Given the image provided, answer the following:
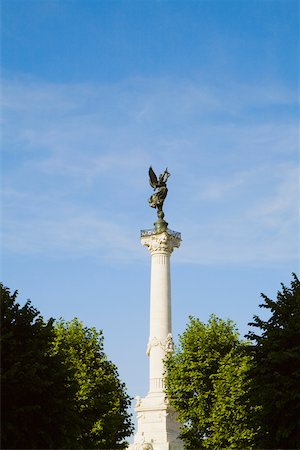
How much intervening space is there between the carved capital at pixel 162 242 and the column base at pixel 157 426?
50.7 feet

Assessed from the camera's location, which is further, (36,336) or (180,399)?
(180,399)

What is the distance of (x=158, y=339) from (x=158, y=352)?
1.44 meters

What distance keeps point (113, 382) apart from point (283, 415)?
23158 mm

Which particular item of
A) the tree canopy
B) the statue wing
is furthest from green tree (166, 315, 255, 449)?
the statue wing

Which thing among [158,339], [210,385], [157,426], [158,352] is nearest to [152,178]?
[158,339]

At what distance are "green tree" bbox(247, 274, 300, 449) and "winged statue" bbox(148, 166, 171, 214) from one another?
145 feet

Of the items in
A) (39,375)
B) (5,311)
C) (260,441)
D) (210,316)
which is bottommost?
(260,441)

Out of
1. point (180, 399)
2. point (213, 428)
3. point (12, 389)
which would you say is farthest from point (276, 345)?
point (180, 399)

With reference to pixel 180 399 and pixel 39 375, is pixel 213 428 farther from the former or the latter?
pixel 39 375

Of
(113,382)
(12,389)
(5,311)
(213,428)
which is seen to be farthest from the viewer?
(113,382)

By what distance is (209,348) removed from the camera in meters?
63.6

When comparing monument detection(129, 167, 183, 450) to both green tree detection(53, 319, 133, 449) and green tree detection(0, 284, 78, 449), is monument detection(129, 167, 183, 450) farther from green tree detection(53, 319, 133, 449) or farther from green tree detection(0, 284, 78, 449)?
green tree detection(0, 284, 78, 449)

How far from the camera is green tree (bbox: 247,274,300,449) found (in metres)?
41.2

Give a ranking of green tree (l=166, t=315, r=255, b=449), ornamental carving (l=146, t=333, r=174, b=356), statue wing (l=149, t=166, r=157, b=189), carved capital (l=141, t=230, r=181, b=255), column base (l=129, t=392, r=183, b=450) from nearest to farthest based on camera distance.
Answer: green tree (l=166, t=315, r=255, b=449)
column base (l=129, t=392, r=183, b=450)
ornamental carving (l=146, t=333, r=174, b=356)
carved capital (l=141, t=230, r=181, b=255)
statue wing (l=149, t=166, r=157, b=189)
